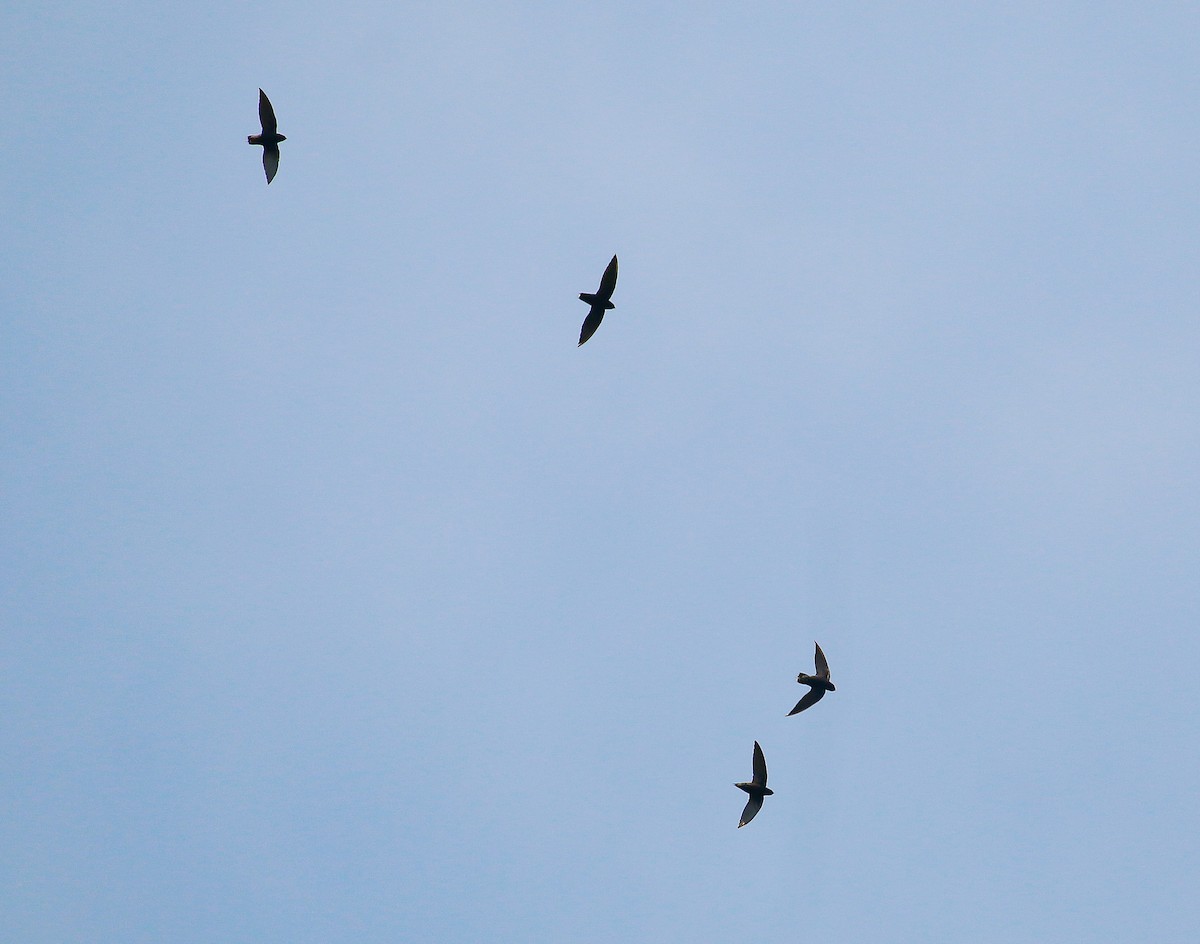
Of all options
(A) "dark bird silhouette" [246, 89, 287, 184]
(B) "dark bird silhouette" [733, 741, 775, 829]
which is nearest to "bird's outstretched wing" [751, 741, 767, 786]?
(B) "dark bird silhouette" [733, 741, 775, 829]

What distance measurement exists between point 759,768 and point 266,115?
2761 centimetres

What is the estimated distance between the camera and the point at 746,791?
4047 centimetres

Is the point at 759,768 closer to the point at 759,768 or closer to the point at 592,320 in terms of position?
the point at 759,768

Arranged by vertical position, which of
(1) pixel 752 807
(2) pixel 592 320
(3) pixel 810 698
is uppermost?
(2) pixel 592 320

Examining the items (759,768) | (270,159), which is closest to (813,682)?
(759,768)

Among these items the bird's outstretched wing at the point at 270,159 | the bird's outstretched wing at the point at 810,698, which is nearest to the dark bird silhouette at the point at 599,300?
the bird's outstretched wing at the point at 270,159

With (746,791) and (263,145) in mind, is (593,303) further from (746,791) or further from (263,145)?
(746,791)

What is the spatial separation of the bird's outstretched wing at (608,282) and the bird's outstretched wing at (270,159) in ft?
37.2

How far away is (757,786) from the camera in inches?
1587

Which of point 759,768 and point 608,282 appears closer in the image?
point 608,282

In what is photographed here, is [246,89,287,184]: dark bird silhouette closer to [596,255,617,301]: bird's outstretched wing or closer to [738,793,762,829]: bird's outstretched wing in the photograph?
[596,255,617,301]: bird's outstretched wing

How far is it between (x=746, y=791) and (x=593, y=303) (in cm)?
1787

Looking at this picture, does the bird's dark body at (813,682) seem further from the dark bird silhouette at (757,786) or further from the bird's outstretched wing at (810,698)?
the dark bird silhouette at (757,786)

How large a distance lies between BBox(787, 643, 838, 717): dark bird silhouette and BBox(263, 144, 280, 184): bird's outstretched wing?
24672 millimetres
